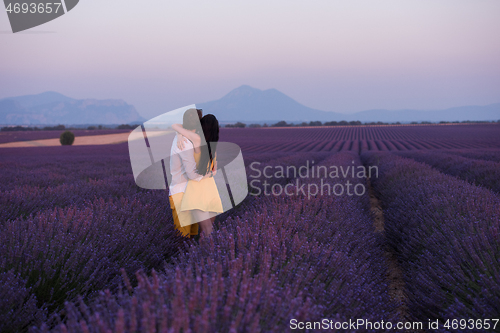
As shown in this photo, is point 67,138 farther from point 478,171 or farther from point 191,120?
point 478,171

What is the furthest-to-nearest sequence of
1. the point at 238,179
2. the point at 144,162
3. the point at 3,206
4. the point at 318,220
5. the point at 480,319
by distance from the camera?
1. the point at 144,162
2. the point at 238,179
3. the point at 3,206
4. the point at 318,220
5. the point at 480,319

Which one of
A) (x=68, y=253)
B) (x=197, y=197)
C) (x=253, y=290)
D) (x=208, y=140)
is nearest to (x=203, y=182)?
(x=197, y=197)

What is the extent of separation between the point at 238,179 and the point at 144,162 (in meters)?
2.77

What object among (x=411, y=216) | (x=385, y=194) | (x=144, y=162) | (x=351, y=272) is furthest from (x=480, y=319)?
(x=144, y=162)

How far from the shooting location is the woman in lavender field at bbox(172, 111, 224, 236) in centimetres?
246

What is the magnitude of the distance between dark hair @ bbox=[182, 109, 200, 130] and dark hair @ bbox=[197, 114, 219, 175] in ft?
→ 0.21

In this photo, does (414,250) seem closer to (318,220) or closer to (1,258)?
(318,220)

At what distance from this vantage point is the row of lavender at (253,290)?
2.91 ft

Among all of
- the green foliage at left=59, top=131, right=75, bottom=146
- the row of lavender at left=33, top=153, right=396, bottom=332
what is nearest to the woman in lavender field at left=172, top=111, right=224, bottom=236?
the row of lavender at left=33, top=153, right=396, bottom=332

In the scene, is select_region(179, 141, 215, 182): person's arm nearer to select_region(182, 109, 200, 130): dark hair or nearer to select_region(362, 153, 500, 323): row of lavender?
select_region(182, 109, 200, 130): dark hair

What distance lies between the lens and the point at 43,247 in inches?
75.0

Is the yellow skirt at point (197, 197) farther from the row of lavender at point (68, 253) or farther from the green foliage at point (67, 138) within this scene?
the green foliage at point (67, 138)

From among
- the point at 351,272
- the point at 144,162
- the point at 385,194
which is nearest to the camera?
the point at 351,272

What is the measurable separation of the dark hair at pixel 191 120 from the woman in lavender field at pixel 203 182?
0.16 ft
